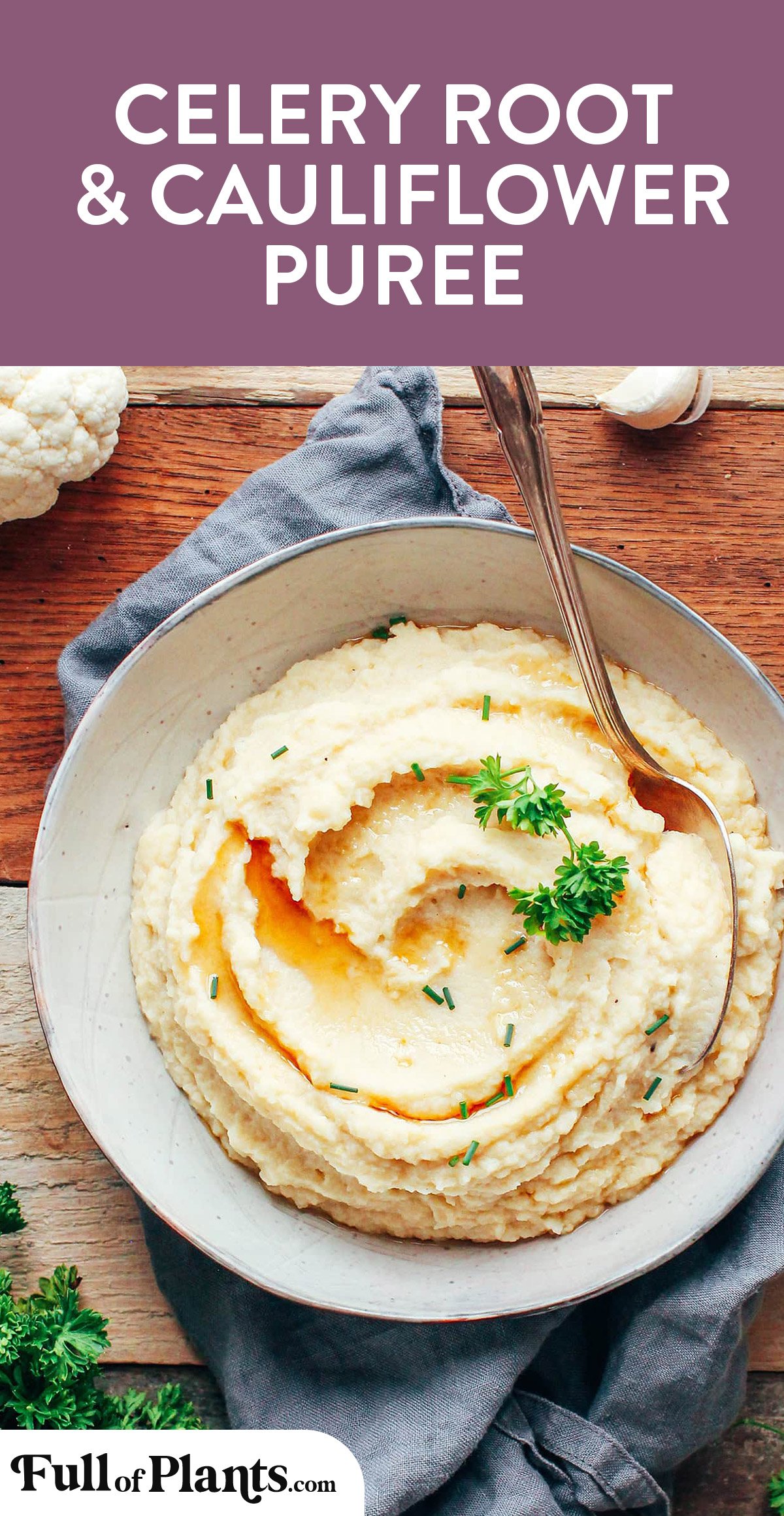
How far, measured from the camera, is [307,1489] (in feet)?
11.4

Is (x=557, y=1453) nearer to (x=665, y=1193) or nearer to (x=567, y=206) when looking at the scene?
(x=665, y=1193)

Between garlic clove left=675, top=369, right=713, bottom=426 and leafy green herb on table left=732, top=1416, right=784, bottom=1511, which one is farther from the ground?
garlic clove left=675, top=369, right=713, bottom=426

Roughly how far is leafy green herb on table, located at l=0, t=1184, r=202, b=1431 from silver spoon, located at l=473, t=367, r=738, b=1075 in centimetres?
185

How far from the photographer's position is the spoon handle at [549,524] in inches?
114

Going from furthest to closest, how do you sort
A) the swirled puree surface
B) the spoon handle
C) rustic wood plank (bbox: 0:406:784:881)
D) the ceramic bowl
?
rustic wood plank (bbox: 0:406:784:881) → the ceramic bowl → the swirled puree surface → the spoon handle

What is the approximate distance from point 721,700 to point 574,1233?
156cm

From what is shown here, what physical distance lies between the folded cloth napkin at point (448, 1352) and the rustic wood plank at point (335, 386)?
0.68ft

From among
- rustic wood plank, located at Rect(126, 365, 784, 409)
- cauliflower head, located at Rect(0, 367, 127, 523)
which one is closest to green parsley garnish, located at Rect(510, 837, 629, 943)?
rustic wood plank, located at Rect(126, 365, 784, 409)

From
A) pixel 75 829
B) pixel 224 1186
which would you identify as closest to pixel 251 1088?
pixel 224 1186

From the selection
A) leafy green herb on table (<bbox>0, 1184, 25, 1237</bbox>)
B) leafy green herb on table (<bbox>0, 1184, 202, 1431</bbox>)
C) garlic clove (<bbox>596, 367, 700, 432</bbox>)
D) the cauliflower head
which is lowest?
leafy green herb on table (<bbox>0, 1184, 202, 1431</bbox>)

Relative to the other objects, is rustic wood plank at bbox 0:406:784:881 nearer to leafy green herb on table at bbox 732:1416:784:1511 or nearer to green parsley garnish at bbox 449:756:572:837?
green parsley garnish at bbox 449:756:572:837

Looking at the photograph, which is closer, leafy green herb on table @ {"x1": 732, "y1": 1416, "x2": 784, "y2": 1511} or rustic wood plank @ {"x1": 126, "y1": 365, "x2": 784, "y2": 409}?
leafy green herb on table @ {"x1": 732, "y1": 1416, "x2": 784, "y2": 1511}

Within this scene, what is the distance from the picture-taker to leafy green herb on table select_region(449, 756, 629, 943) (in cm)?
303

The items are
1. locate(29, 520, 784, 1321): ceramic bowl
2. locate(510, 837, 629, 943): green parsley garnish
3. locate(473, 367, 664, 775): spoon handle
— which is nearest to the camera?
locate(473, 367, 664, 775): spoon handle
